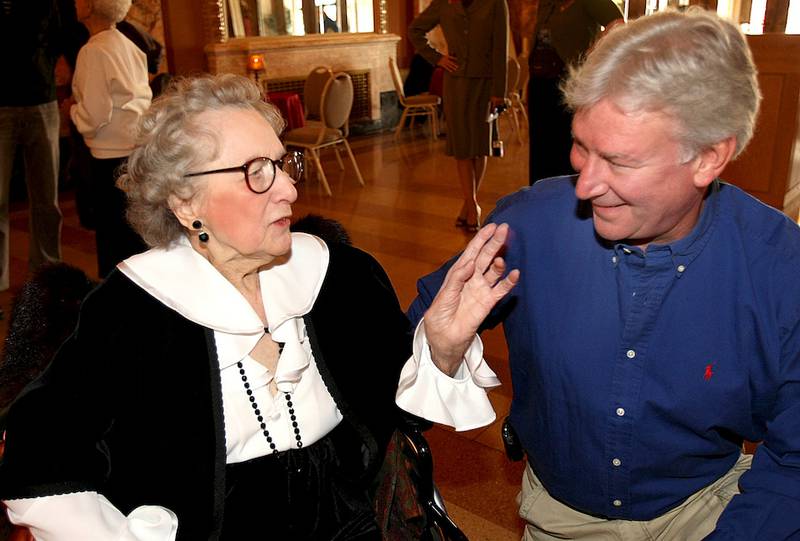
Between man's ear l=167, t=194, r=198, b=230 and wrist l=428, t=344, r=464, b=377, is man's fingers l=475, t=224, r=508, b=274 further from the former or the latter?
man's ear l=167, t=194, r=198, b=230

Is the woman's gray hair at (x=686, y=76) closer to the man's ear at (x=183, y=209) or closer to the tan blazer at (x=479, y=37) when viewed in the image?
the man's ear at (x=183, y=209)

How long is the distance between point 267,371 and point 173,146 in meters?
0.51

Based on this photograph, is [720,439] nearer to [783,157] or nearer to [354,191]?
[783,157]

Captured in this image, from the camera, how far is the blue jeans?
407 cm

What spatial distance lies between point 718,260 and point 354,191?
5.87 meters

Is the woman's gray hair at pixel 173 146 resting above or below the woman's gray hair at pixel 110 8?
below

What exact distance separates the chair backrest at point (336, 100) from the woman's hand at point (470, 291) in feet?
17.9

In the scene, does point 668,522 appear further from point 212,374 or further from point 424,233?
point 424,233

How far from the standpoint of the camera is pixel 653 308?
1410 mm

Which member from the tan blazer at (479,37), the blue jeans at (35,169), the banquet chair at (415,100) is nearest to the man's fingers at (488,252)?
the blue jeans at (35,169)

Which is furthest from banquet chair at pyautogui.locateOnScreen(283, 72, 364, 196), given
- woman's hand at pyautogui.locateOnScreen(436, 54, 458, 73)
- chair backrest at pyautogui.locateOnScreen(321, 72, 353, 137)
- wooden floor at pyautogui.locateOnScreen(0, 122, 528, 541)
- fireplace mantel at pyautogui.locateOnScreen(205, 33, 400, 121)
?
fireplace mantel at pyautogui.locateOnScreen(205, 33, 400, 121)

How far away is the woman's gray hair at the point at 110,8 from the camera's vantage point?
366 cm

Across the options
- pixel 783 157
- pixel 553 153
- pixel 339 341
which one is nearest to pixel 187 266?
pixel 339 341

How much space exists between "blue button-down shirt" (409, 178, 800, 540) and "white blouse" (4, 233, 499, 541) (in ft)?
0.61
